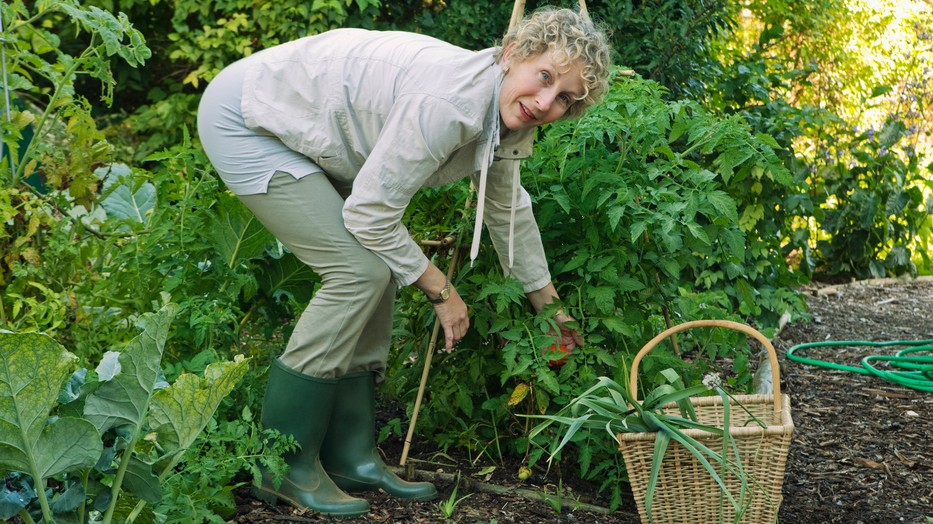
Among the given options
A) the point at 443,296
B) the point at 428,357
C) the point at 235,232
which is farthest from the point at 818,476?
the point at 235,232

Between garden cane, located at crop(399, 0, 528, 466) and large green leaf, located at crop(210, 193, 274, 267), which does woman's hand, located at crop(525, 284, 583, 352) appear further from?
large green leaf, located at crop(210, 193, 274, 267)

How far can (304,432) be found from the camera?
8.67 ft

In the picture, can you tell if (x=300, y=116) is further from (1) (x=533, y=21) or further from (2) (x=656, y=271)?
(2) (x=656, y=271)

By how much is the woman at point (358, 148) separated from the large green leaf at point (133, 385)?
510 mm

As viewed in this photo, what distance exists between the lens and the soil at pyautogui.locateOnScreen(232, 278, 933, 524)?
2.75 metres

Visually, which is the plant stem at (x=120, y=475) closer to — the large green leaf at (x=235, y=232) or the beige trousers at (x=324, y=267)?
the beige trousers at (x=324, y=267)

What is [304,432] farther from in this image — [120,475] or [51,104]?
[51,104]

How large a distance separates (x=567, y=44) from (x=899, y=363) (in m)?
2.73

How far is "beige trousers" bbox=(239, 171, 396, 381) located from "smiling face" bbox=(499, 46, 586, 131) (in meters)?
0.50

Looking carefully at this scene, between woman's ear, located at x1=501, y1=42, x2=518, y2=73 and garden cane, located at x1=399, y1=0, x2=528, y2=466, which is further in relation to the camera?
garden cane, located at x1=399, y1=0, x2=528, y2=466

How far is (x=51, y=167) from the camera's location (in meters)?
3.48

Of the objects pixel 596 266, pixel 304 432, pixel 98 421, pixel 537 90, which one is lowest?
pixel 304 432

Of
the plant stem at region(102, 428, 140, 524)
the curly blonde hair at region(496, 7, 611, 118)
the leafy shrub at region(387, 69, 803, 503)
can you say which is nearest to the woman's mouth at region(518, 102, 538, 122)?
the curly blonde hair at region(496, 7, 611, 118)

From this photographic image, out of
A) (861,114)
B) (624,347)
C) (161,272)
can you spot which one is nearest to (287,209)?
(161,272)
